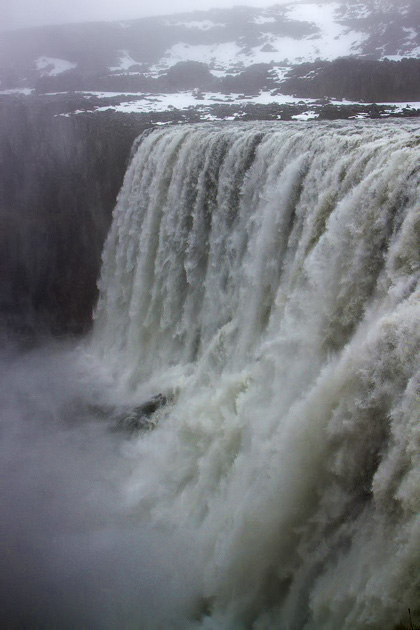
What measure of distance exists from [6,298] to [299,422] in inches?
595

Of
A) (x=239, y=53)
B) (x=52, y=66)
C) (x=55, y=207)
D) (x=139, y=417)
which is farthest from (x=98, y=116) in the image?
(x=239, y=53)

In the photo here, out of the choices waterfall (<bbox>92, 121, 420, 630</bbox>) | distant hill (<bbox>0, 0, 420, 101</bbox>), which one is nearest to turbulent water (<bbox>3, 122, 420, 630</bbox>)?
waterfall (<bbox>92, 121, 420, 630</bbox>)

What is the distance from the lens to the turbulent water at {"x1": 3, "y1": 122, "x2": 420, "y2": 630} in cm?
429

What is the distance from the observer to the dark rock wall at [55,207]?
16.4 m

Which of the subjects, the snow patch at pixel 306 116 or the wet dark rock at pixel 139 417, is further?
the snow patch at pixel 306 116

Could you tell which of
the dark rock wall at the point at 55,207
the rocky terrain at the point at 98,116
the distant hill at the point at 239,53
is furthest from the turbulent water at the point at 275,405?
the distant hill at the point at 239,53

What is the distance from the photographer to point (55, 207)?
59.1 ft

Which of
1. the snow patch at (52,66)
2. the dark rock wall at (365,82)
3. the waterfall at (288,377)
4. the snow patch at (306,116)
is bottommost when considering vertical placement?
the waterfall at (288,377)

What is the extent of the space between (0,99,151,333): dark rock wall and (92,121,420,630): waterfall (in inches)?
212

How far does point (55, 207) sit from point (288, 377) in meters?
14.0

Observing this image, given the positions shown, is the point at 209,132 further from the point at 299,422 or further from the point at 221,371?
the point at 299,422

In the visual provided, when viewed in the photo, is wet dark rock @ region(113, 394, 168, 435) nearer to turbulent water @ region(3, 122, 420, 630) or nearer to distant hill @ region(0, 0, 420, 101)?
turbulent water @ region(3, 122, 420, 630)

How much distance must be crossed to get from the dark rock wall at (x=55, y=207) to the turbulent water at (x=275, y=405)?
5631 millimetres

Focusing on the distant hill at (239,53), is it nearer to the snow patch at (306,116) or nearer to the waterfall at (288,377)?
the snow patch at (306,116)
